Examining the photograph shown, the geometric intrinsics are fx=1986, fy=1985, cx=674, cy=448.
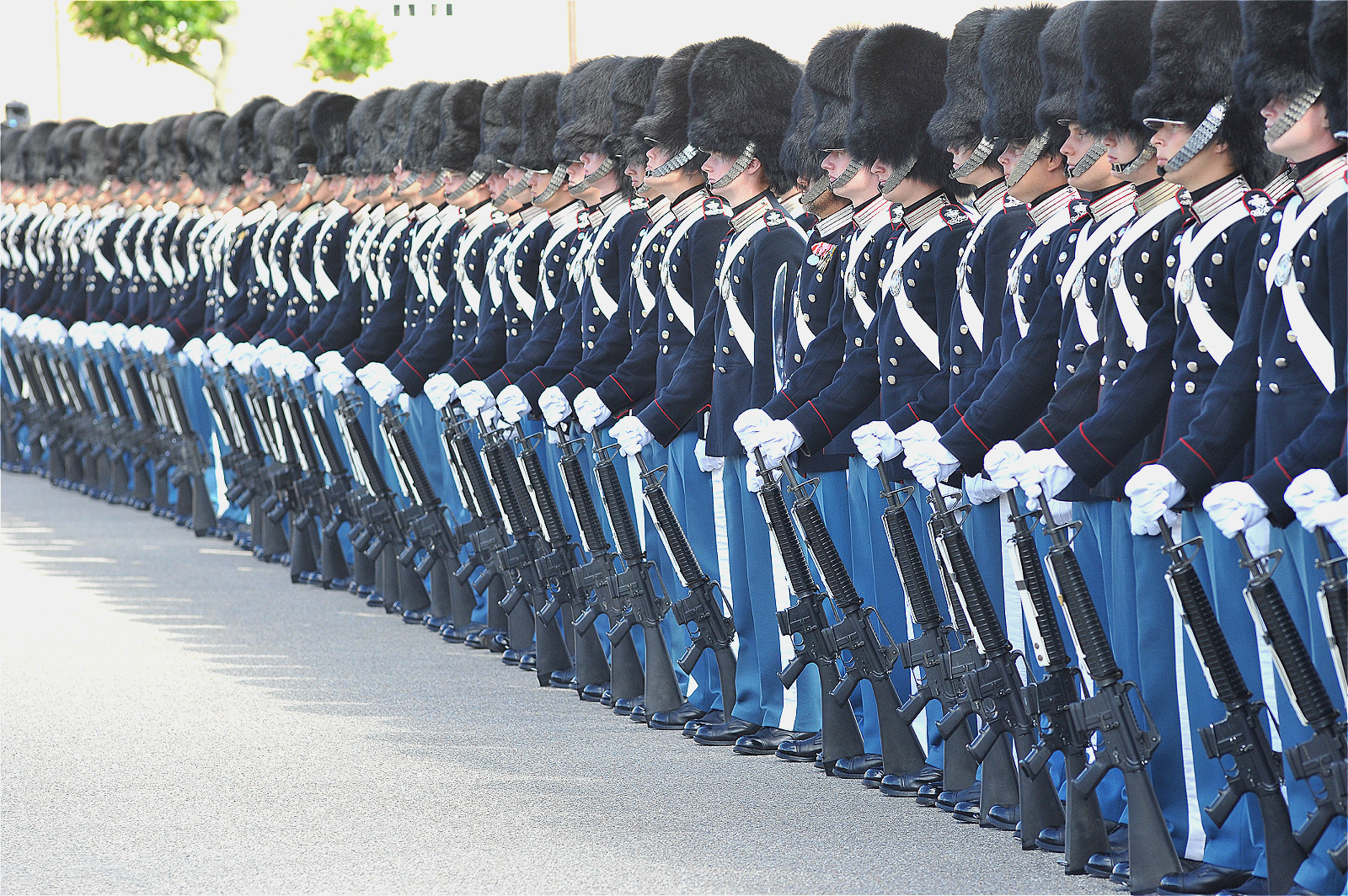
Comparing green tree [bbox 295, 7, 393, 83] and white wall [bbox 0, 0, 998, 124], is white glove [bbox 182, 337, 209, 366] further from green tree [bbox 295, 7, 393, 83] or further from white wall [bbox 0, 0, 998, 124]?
green tree [bbox 295, 7, 393, 83]

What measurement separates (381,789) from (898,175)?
1.88 meters

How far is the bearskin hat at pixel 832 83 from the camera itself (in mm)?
4836

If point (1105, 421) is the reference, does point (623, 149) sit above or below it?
above

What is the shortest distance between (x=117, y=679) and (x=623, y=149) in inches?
87.5

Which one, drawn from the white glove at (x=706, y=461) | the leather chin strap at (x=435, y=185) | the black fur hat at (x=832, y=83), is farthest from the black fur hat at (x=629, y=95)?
the leather chin strap at (x=435, y=185)

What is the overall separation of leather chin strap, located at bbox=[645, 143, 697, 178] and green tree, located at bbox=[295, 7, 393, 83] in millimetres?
11262

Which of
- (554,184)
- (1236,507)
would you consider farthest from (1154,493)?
(554,184)

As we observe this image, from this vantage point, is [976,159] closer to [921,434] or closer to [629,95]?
[921,434]

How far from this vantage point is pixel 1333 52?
3.24m

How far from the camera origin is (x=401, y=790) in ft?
15.1

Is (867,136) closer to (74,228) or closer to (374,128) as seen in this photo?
(374,128)

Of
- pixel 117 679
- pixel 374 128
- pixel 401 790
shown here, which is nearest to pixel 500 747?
pixel 401 790

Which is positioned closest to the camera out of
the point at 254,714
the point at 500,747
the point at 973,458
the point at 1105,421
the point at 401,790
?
the point at 1105,421

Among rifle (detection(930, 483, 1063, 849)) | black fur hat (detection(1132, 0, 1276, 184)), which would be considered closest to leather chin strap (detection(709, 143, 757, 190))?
rifle (detection(930, 483, 1063, 849))
